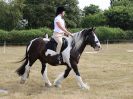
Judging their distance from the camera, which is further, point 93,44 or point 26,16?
point 26,16

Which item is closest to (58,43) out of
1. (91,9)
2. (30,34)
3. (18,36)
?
(18,36)

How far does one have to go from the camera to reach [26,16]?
5994cm

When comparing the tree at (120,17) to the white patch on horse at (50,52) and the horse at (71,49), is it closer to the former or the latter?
the horse at (71,49)

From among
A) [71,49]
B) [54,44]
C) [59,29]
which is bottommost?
[71,49]

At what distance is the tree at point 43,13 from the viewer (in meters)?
58.5

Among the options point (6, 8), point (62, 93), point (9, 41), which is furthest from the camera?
point (6, 8)

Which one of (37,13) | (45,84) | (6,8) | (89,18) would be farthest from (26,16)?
(45,84)

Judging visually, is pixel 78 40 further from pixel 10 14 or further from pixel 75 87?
pixel 10 14

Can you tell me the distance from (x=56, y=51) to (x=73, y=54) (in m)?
0.53

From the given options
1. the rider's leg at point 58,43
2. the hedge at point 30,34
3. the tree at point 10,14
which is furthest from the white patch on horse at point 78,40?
the tree at point 10,14

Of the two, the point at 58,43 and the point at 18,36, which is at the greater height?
the point at 58,43

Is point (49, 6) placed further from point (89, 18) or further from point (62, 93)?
point (62, 93)

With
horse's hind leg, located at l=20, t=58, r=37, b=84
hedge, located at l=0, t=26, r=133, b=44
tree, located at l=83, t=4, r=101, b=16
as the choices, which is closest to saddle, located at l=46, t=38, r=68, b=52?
horse's hind leg, located at l=20, t=58, r=37, b=84

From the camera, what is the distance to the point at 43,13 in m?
58.9
